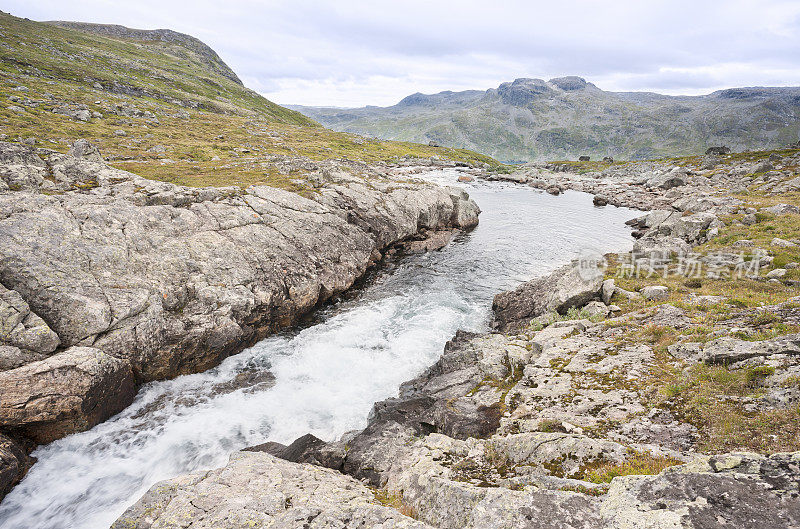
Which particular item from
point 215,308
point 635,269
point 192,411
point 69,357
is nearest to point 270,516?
point 192,411

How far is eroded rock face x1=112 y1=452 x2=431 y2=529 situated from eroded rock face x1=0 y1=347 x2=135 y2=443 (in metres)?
8.90

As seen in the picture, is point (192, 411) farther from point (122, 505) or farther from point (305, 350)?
point (305, 350)

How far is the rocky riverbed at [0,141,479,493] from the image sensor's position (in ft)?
47.9

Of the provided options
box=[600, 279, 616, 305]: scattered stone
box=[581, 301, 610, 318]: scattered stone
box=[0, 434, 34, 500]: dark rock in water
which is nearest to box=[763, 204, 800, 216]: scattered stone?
box=[600, 279, 616, 305]: scattered stone

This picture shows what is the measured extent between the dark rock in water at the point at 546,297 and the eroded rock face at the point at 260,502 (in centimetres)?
1779

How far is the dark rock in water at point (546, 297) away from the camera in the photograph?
2228 centimetres

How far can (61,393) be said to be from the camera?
14336mm

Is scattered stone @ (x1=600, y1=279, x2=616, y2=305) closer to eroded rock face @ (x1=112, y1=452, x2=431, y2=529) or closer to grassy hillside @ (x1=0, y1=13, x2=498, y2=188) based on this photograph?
eroded rock face @ (x1=112, y1=452, x2=431, y2=529)

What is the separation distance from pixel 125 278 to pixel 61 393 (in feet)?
23.9

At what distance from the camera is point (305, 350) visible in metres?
22.9

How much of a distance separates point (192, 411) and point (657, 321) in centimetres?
2352

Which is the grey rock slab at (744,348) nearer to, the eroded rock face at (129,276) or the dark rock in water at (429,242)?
the eroded rock face at (129,276)

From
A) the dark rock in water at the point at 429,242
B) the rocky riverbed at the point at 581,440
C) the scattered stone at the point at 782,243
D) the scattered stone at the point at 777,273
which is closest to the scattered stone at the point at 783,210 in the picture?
the scattered stone at the point at 782,243

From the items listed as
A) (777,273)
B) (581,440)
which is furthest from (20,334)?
(777,273)
